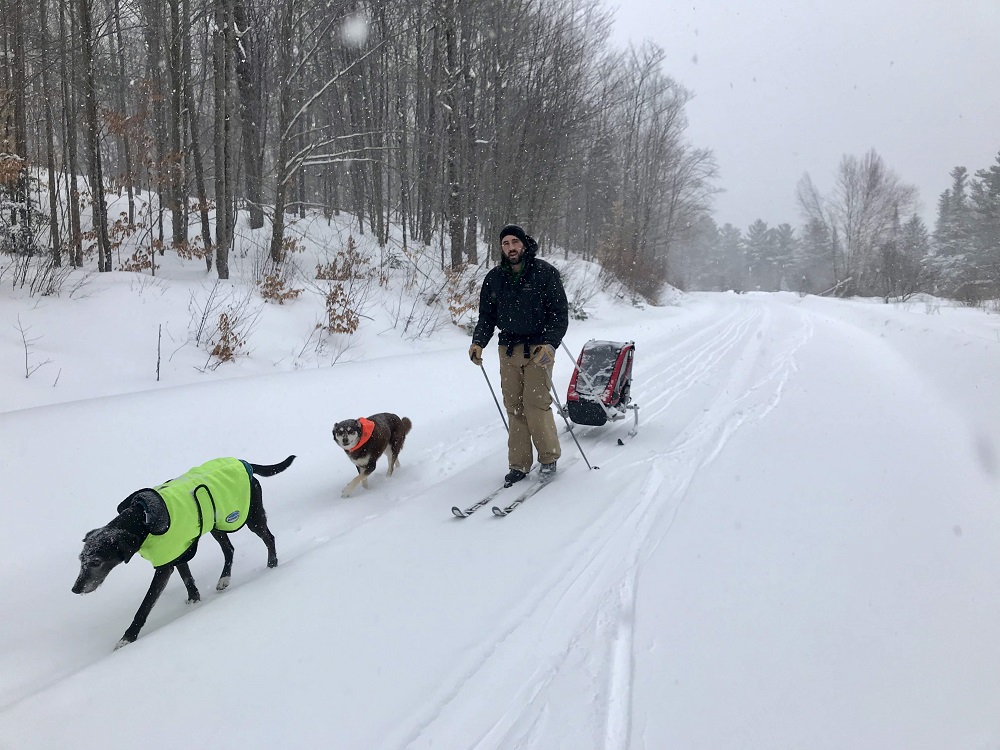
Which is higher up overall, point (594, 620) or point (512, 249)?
point (512, 249)

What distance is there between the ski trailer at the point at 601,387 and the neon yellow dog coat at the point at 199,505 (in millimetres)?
3448

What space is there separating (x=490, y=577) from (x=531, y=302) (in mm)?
2384

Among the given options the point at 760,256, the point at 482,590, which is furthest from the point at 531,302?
the point at 760,256

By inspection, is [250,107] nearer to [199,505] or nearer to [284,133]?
[284,133]

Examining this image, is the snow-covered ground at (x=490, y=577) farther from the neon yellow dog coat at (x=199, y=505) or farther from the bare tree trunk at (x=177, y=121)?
the bare tree trunk at (x=177, y=121)

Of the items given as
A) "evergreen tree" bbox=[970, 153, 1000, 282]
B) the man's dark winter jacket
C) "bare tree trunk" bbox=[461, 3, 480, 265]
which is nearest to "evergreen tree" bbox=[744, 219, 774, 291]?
"evergreen tree" bbox=[970, 153, 1000, 282]

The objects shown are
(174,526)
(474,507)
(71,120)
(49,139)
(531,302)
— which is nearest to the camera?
(174,526)

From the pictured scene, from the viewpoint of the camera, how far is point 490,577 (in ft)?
10.1

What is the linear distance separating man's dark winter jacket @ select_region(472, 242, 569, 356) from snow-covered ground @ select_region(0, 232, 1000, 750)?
4.20ft

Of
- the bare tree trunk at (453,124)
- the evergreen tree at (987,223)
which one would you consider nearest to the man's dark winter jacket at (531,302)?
the bare tree trunk at (453,124)

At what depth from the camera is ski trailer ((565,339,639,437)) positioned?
577 cm

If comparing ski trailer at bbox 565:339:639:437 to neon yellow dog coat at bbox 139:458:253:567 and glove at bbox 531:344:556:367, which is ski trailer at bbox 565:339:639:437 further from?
neon yellow dog coat at bbox 139:458:253:567

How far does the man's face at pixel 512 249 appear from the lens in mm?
4465

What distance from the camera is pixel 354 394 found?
621 centimetres
